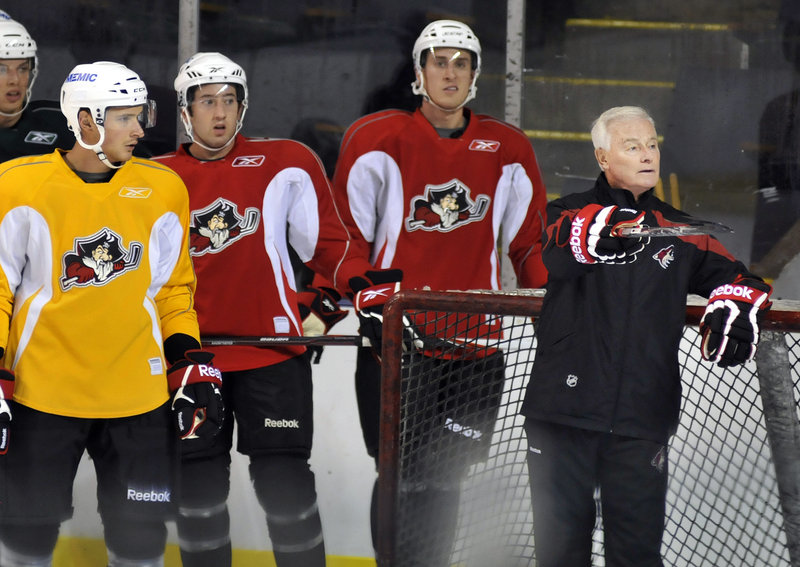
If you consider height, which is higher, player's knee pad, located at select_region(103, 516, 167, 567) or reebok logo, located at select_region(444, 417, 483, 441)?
reebok logo, located at select_region(444, 417, 483, 441)

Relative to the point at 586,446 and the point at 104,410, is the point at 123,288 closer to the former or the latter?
the point at 104,410

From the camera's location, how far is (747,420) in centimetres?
237

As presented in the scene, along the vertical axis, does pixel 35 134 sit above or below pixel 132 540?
above

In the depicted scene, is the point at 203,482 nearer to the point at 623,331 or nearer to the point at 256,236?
the point at 256,236

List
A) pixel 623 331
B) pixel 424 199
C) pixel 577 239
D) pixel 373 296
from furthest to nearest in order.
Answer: pixel 424 199 → pixel 373 296 → pixel 623 331 → pixel 577 239

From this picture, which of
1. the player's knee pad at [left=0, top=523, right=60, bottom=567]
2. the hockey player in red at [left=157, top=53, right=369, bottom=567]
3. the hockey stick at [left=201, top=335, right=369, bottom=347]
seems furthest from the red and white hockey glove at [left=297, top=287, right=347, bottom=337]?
the player's knee pad at [left=0, top=523, right=60, bottom=567]

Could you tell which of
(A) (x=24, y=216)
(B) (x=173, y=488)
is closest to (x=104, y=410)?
(B) (x=173, y=488)

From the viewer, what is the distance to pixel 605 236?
1931 mm

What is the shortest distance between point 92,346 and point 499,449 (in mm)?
893

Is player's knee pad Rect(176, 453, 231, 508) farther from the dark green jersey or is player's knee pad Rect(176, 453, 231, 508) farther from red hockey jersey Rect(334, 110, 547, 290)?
the dark green jersey

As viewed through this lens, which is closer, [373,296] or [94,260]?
[94,260]

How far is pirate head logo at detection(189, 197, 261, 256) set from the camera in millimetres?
2760

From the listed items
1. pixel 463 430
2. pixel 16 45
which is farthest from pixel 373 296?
pixel 16 45

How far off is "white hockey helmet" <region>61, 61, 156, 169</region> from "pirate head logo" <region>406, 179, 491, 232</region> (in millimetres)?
744
